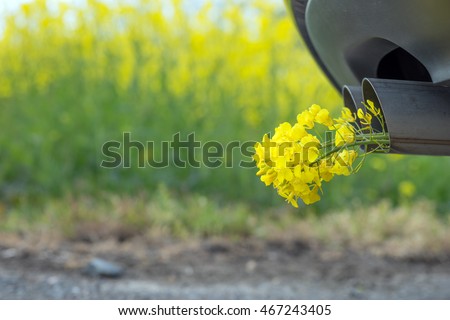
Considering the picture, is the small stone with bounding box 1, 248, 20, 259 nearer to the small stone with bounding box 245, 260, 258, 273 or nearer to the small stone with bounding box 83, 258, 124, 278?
the small stone with bounding box 83, 258, 124, 278

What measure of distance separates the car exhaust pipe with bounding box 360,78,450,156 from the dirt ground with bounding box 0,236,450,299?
1396 mm

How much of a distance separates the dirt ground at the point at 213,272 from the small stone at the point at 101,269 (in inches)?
1.4

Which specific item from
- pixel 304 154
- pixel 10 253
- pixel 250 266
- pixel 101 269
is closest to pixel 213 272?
pixel 250 266

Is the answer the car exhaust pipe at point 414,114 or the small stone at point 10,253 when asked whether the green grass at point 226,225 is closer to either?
the small stone at point 10,253

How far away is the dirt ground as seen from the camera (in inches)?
117

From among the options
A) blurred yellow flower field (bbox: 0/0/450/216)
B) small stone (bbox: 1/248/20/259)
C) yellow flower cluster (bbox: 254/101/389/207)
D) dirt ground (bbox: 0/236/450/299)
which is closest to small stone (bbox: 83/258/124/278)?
dirt ground (bbox: 0/236/450/299)

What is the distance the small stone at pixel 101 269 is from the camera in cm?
317

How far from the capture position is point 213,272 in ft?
10.9

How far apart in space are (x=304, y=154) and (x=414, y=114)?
0.97ft

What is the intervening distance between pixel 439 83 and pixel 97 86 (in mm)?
3581
